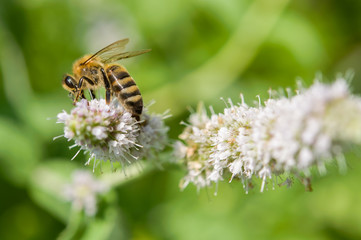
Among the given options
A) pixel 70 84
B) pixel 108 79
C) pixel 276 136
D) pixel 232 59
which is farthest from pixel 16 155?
pixel 276 136

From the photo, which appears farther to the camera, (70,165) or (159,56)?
(159,56)

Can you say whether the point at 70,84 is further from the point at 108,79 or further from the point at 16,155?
the point at 16,155

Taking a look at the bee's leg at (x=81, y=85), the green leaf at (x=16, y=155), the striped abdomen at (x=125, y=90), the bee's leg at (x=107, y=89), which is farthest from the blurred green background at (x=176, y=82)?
the striped abdomen at (x=125, y=90)

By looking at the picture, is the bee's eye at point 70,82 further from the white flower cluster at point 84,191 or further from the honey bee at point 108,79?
the white flower cluster at point 84,191

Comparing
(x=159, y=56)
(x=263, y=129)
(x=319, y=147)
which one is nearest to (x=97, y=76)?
(x=263, y=129)

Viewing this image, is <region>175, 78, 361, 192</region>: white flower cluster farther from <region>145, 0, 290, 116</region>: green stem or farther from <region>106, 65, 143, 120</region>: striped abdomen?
<region>145, 0, 290, 116</region>: green stem

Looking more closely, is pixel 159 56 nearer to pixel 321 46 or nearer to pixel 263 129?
pixel 321 46
